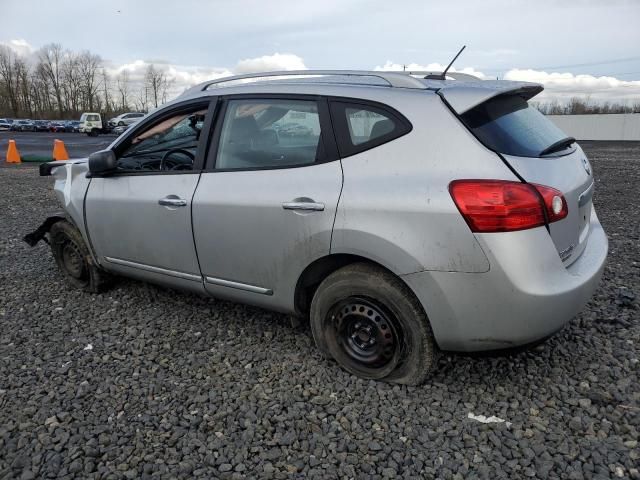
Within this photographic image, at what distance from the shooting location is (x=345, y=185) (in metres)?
2.74

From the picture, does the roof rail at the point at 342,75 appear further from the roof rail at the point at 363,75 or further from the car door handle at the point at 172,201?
the car door handle at the point at 172,201

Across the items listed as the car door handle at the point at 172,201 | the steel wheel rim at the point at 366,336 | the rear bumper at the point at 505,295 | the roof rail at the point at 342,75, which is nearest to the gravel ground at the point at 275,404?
the steel wheel rim at the point at 366,336

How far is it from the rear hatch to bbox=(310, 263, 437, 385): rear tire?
32.3 inches

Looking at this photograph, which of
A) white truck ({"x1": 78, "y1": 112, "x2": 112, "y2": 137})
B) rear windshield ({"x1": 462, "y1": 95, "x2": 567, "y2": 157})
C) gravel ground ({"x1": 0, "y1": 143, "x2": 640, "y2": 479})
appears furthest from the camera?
white truck ({"x1": 78, "y1": 112, "x2": 112, "y2": 137})

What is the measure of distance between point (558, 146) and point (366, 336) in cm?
155

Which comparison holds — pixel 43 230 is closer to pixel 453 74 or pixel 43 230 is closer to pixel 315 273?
pixel 315 273

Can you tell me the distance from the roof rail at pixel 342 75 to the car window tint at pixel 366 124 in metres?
0.23

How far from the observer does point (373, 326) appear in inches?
112

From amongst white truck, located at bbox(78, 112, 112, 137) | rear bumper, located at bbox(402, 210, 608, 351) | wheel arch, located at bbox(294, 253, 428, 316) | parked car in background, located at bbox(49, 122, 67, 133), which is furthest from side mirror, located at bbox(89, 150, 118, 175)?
parked car in background, located at bbox(49, 122, 67, 133)

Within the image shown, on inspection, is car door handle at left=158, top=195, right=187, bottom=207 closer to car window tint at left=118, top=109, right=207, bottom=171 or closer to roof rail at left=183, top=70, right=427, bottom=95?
car window tint at left=118, top=109, right=207, bottom=171

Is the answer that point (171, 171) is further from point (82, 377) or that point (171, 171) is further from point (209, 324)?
point (82, 377)

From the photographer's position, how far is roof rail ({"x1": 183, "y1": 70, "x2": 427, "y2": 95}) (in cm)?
282

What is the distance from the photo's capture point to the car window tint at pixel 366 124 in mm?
2732

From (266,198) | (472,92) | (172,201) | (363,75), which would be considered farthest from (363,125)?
(172,201)
